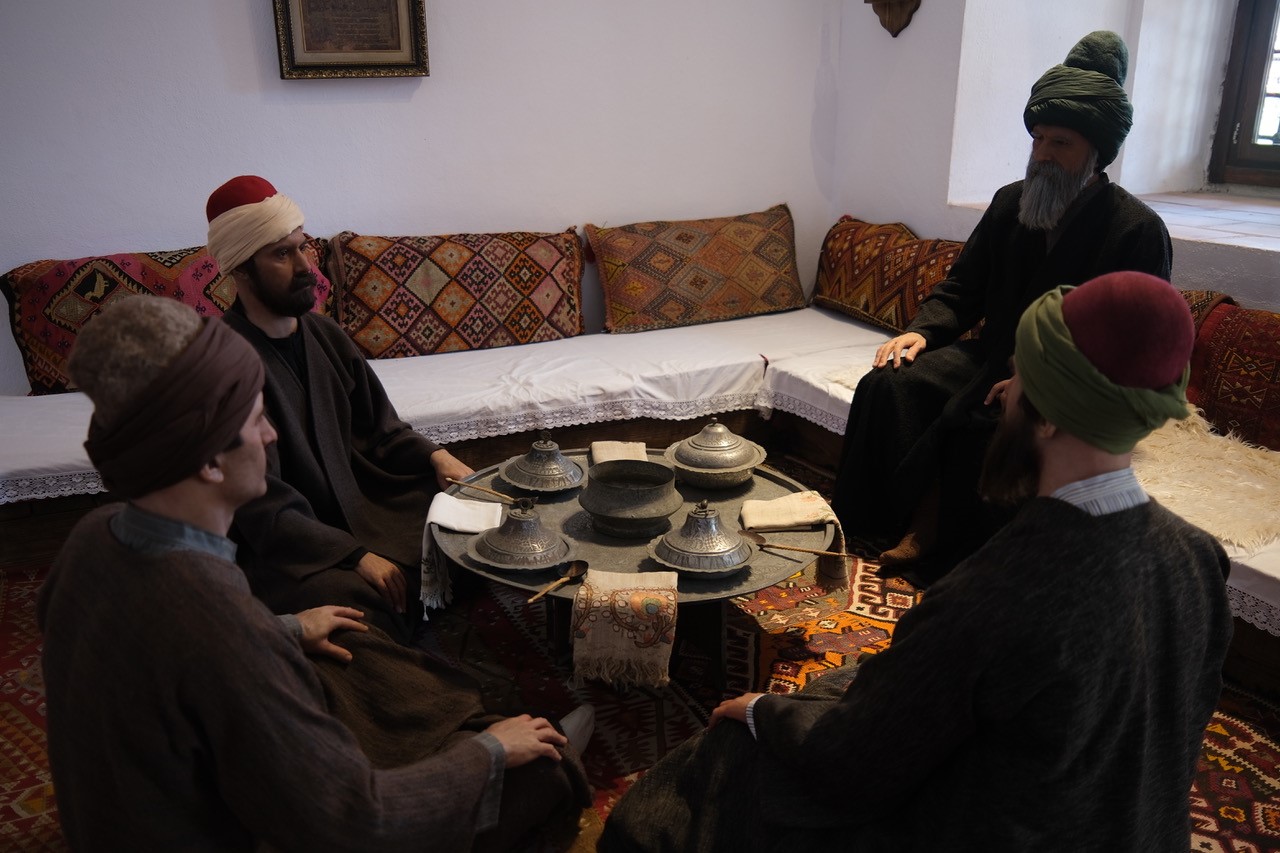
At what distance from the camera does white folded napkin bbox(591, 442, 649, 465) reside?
3305mm

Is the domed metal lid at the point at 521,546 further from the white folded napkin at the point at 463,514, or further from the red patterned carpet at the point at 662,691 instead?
the red patterned carpet at the point at 662,691

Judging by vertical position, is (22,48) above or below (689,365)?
above

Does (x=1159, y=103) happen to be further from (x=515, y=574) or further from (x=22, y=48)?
(x=22, y=48)

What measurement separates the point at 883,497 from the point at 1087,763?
2524 millimetres

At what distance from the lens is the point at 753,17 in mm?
5551

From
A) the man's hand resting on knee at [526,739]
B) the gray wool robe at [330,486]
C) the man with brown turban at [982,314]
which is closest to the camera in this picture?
the man's hand resting on knee at [526,739]

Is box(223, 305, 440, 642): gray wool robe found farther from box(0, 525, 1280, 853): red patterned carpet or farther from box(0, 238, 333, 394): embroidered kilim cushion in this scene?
box(0, 238, 333, 394): embroidered kilim cushion

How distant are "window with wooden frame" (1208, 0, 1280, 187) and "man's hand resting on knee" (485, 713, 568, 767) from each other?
192 inches

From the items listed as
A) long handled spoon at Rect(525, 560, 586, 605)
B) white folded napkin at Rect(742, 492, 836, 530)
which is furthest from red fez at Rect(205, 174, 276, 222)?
white folded napkin at Rect(742, 492, 836, 530)

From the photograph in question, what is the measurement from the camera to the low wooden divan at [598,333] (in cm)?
380

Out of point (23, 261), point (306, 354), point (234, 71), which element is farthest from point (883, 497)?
point (23, 261)

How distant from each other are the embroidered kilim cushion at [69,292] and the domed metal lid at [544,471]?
143 centimetres

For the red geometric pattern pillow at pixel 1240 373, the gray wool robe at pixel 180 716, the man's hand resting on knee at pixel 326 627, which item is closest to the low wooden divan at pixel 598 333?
the red geometric pattern pillow at pixel 1240 373

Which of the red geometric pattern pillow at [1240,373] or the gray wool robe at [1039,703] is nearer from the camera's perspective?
the gray wool robe at [1039,703]
